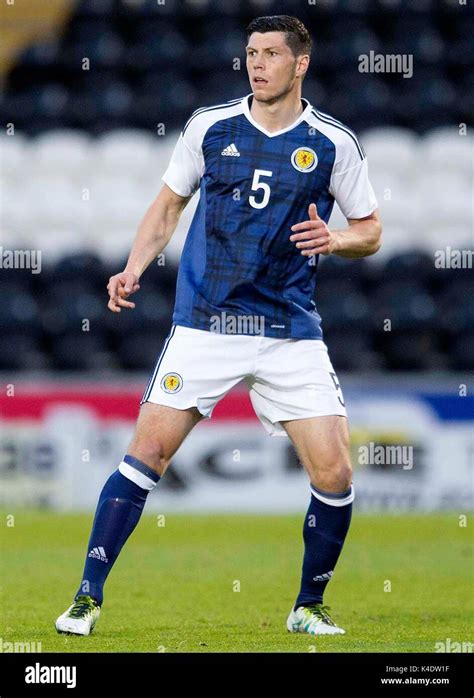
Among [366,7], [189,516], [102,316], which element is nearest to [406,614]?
[189,516]

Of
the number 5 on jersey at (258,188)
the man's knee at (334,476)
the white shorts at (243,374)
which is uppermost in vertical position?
the number 5 on jersey at (258,188)

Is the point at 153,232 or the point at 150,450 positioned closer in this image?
the point at 150,450

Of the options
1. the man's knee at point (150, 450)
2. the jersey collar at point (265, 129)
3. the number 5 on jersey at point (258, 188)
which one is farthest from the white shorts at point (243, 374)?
the jersey collar at point (265, 129)

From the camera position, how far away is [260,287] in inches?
246

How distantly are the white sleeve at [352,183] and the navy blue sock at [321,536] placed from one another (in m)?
1.28

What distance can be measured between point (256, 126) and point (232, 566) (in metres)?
3.75

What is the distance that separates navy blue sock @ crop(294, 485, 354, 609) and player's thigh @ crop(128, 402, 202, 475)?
2.30 ft

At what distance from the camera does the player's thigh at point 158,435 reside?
6.06 meters

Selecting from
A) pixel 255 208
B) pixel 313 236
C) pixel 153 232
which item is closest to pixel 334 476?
pixel 313 236

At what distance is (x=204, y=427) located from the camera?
40.2 ft

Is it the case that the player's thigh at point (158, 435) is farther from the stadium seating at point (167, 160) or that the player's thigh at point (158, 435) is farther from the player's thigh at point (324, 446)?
the stadium seating at point (167, 160)

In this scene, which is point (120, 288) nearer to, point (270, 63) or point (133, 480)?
point (133, 480)

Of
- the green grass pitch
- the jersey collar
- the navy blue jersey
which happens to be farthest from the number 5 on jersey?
the green grass pitch

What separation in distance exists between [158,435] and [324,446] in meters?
0.73
